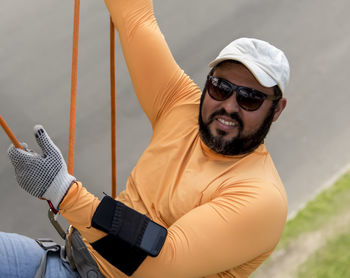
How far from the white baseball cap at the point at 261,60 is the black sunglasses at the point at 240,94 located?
0.11ft

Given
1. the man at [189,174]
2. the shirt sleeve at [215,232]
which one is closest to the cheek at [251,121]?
the man at [189,174]

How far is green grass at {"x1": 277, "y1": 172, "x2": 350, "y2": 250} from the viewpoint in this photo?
2027mm

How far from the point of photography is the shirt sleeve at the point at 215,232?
102 cm

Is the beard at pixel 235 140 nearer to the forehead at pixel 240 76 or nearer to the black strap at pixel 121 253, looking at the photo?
the forehead at pixel 240 76

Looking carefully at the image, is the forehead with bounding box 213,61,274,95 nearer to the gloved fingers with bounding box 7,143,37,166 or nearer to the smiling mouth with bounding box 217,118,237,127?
the smiling mouth with bounding box 217,118,237,127

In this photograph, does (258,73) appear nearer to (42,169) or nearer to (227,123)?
(227,123)

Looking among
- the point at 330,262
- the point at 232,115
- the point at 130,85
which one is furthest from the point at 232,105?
the point at 130,85

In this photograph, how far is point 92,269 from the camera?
1.24 metres

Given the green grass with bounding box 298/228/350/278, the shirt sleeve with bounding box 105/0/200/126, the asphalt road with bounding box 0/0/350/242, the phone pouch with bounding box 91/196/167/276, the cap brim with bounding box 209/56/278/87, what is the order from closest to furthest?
the phone pouch with bounding box 91/196/167/276 → the cap brim with bounding box 209/56/278/87 → the shirt sleeve with bounding box 105/0/200/126 → the green grass with bounding box 298/228/350/278 → the asphalt road with bounding box 0/0/350/242

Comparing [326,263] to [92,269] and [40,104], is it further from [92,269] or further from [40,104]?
[40,104]

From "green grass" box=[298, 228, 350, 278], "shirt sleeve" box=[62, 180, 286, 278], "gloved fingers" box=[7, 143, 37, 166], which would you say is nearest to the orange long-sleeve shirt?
"shirt sleeve" box=[62, 180, 286, 278]

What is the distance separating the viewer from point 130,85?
235cm

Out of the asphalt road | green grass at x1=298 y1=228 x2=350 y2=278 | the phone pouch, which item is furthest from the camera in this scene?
the asphalt road

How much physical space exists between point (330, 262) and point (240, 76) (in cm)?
110
